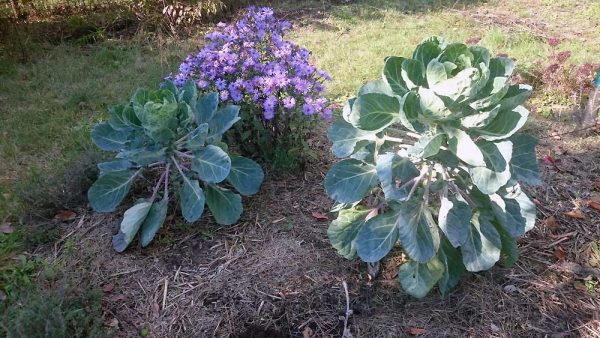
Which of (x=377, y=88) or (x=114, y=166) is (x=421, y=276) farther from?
(x=114, y=166)

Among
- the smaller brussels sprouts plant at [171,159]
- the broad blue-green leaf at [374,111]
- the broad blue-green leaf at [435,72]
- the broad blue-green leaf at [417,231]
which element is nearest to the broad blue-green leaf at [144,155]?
the smaller brussels sprouts plant at [171,159]

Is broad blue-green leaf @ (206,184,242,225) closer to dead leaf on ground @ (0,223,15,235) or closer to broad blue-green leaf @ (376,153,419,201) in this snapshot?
broad blue-green leaf @ (376,153,419,201)

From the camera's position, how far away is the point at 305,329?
2223mm

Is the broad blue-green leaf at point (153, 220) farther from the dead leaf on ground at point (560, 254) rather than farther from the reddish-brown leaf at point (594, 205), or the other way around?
the reddish-brown leaf at point (594, 205)

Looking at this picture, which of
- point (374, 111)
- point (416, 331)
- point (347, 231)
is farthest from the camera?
point (347, 231)

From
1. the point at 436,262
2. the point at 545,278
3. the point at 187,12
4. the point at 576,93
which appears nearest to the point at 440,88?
the point at 436,262

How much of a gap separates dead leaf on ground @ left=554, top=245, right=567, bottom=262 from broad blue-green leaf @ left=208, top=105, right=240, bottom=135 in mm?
1830

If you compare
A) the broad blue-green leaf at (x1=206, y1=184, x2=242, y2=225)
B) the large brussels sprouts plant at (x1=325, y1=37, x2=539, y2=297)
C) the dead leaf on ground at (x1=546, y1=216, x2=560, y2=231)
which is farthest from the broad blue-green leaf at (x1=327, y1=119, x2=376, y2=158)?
the dead leaf on ground at (x1=546, y1=216, x2=560, y2=231)

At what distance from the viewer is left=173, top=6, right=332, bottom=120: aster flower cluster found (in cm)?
272

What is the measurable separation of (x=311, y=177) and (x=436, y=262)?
1166 mm

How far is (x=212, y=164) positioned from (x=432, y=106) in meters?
1.12

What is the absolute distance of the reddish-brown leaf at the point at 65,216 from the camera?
2.85m

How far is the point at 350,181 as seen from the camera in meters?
2.21

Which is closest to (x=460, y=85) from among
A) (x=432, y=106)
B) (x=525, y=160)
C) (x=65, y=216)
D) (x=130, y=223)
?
(x=432, y=106)
